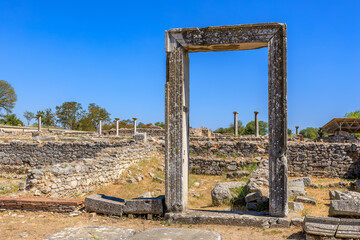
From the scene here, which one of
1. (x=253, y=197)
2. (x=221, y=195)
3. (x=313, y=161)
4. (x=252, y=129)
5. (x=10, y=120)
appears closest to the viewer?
(x=253, y=197)

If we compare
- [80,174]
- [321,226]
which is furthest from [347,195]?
[80,174]

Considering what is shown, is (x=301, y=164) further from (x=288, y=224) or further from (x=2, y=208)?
(x=2, y=208)

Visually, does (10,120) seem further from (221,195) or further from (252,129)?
(221,195)

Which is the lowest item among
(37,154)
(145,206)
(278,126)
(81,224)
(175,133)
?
(81,224)

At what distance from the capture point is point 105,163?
37.1ft

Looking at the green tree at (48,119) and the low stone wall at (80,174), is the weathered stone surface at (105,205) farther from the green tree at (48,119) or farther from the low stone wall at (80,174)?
the green tree at (48,119)

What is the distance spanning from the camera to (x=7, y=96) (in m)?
48.5

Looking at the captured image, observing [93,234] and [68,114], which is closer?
[93,234]

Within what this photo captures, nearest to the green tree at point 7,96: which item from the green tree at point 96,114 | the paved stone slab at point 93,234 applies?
the green tree at point 96,114

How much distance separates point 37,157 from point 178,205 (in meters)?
12.7

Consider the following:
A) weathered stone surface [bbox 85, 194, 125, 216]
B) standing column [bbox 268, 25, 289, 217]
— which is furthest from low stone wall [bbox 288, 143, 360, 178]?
weathered stone surface [bbox 85, 194, 125, 216]

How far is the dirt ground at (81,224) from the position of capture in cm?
470

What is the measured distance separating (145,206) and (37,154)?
12060 mm

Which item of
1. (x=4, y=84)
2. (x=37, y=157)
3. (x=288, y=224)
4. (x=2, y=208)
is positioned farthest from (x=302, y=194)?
(x=4, y=84)
